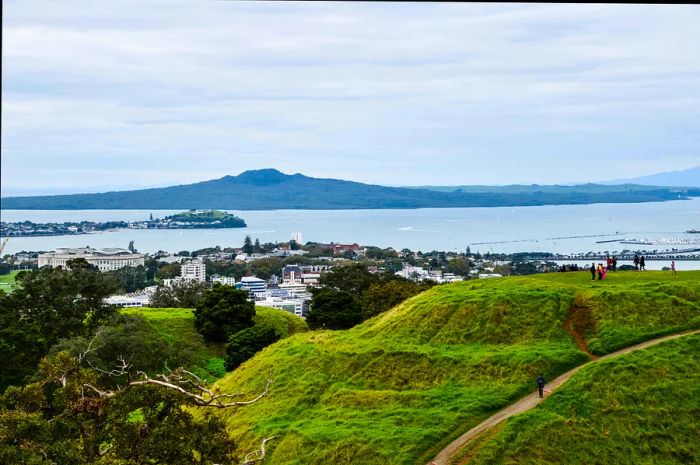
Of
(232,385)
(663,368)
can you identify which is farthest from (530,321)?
(232,385)

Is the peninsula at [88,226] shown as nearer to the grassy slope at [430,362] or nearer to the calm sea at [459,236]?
the calm sea at [459,236]

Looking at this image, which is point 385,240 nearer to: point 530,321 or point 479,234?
point 479,234

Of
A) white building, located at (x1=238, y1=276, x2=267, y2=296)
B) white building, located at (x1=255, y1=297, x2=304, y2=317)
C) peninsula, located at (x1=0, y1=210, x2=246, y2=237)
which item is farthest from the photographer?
peninsula, located at (x1=0, y1=210, x2=246, y2=237)

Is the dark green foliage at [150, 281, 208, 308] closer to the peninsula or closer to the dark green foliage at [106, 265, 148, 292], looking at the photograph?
the dark green foliage at [106, 265, 148, 292]

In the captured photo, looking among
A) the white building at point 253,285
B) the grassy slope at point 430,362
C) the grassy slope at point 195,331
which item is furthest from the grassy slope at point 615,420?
the white building at point 253,285

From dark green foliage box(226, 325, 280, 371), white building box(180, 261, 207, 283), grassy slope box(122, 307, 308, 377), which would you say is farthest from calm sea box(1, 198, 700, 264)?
dark green foliage box(226, 325, 280, 371)

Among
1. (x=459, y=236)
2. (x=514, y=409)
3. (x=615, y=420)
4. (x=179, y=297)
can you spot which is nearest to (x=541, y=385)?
(x=514, y=409)
